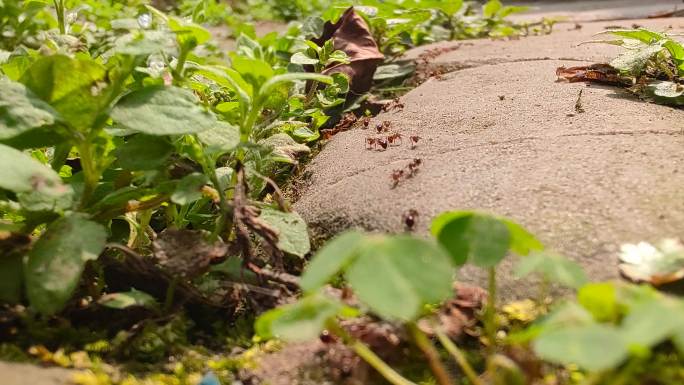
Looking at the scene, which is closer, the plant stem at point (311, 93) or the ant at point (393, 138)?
the ant at point (393, 138)

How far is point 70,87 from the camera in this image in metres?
1.44

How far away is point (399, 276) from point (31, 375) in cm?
67

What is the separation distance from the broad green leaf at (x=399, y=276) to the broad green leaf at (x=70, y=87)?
76 centimetres

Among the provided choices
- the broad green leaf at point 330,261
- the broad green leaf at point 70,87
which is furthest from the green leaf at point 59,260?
the broad green leaf at point 330,261

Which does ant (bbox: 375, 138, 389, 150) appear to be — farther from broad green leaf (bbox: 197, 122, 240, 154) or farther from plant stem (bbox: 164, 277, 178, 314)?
plant stem (bbox: 164, 277, 178, 314)

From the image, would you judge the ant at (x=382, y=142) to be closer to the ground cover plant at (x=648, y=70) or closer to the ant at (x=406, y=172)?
the ant at (x=406, y=172)

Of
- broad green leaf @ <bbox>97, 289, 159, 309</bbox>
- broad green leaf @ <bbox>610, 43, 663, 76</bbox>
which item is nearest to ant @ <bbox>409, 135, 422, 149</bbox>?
broad green leaf @ <bbox>610, 43, 663, 76</bbox>

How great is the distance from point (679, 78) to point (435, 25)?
191 cm

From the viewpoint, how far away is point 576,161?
1636mm

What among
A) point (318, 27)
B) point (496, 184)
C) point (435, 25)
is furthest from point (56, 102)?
point (435, 25)

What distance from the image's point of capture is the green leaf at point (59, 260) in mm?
1221

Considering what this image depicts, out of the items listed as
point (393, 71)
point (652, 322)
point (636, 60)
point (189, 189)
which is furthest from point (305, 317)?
point (393, 71)

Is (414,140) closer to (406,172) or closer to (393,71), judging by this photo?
(406,172)

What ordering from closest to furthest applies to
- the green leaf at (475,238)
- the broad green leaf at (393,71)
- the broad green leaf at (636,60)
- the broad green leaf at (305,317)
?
the broad green leaf at (305,317) → the green leaf at (475,238) → the broad green leaf at (636,60) → the broad green leaf at (393,71)
